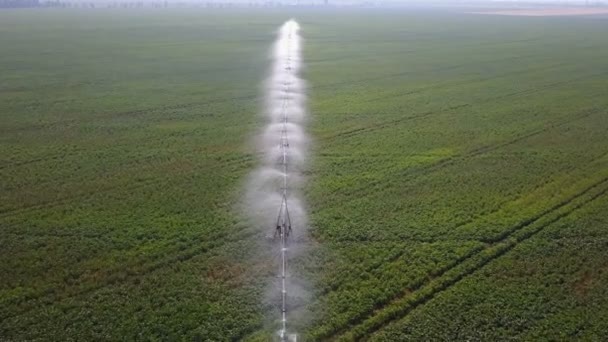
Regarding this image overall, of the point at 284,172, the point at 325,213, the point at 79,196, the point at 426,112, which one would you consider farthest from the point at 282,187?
the point at 426,112

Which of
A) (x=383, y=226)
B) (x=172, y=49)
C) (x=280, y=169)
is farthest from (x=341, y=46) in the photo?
(x=383, y=226)

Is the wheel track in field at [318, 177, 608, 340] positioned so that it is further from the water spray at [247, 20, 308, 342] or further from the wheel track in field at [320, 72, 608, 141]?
the wheel track in field at [320, 72, 608, 141]

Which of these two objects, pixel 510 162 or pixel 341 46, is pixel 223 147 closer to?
pixel 510 162

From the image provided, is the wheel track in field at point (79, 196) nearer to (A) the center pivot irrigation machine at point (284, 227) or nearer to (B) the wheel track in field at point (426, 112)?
(A) the center pivot irrigation machine at point (284, 227)

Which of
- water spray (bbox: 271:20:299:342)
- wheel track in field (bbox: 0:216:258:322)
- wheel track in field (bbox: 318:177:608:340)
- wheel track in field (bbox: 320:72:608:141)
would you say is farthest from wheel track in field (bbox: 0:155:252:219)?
wheel track in field (bbox: 318:177:608:340)

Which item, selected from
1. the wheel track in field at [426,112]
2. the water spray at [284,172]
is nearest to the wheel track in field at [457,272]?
the water spray at [284,172]
